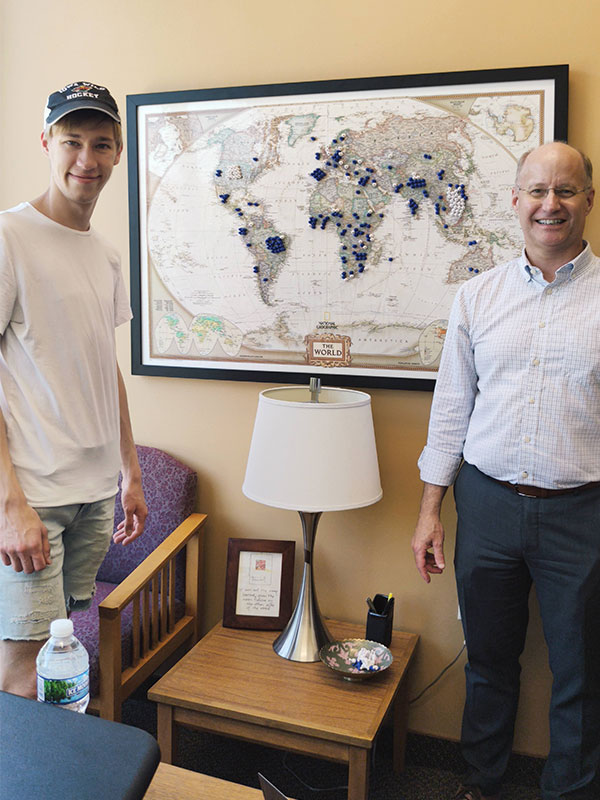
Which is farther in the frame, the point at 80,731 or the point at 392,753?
the point at 392,753

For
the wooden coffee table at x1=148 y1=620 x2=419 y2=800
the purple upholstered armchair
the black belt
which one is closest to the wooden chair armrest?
the purple upholstered armchair

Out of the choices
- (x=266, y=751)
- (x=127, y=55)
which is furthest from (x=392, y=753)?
(x=127, y=55)

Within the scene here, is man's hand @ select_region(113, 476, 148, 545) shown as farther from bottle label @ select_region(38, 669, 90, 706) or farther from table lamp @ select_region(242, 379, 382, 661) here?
bottle label @ select_region(38, 669, 90, 706)

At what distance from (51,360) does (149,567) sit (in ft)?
2.58

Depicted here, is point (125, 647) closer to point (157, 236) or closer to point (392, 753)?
point (392, 753)

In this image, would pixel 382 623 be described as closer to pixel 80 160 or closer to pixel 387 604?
pixel 387 604

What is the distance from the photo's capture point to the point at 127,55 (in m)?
2.37

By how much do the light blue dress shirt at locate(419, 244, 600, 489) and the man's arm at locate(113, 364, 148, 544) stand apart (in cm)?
87

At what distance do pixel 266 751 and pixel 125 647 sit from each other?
574mm

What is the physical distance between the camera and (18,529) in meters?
1.42

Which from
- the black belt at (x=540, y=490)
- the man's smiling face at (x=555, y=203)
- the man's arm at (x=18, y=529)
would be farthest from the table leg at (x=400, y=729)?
the man's smiling face at (x=555, y=203)

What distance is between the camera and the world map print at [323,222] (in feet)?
6.68

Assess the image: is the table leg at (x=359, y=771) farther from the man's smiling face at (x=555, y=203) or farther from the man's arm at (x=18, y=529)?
the man's smiling face at (x=555, y=203)

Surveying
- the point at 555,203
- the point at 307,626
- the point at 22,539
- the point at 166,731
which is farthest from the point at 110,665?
the point at 555,203
